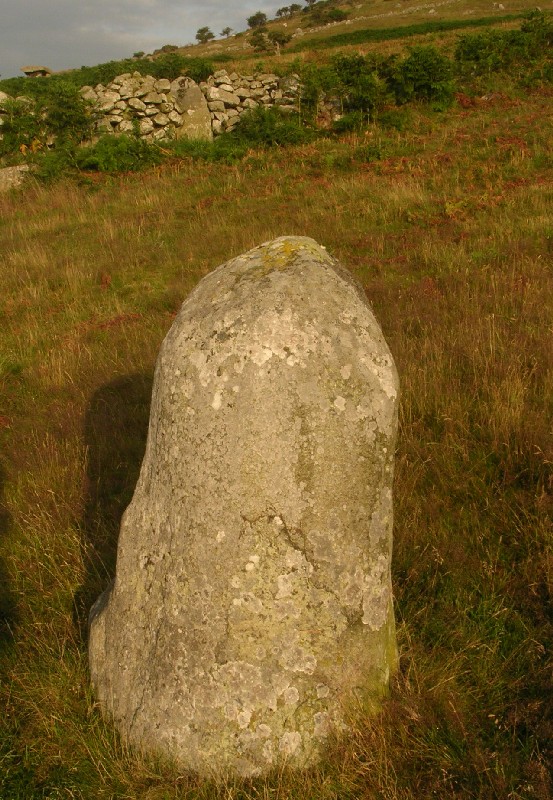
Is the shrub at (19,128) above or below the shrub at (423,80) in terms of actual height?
above

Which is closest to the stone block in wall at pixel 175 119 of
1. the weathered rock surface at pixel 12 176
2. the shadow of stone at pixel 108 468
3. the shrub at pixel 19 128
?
the shrub at pixel 19 128

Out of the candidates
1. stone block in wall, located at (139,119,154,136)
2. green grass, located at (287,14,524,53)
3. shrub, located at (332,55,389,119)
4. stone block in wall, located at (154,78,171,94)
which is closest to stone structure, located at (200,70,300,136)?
stone block in wall, located at (154,78,171,94)

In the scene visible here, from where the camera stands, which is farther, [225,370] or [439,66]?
[439,66]

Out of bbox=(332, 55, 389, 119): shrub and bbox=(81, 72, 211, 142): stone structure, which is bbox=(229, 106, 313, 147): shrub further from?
bbox=(332, 55, 389, 119): shrub

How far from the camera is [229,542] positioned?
212cm

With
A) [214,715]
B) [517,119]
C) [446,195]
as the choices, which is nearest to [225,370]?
[214,715]

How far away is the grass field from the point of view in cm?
218

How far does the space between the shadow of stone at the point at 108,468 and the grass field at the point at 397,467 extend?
0.06 ft

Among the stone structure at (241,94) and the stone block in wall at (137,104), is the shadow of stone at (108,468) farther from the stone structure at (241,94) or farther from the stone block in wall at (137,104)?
the stone structure at (241,94)

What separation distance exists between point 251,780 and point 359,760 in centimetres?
38

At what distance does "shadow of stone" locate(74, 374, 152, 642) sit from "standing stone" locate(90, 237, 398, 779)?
3.48 ft

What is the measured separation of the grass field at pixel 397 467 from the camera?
2.18 meters

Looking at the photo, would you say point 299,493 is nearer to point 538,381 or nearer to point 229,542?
point 229,542

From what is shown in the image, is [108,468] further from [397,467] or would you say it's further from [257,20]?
[257,20]
